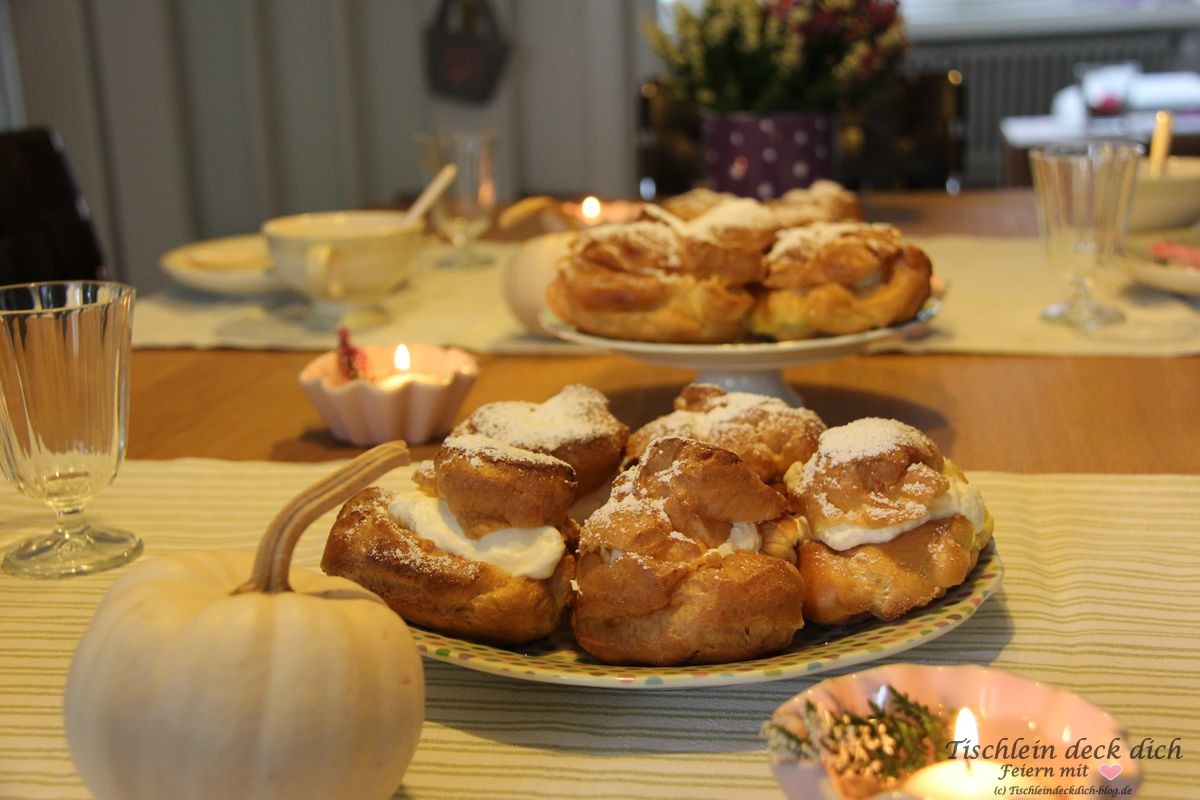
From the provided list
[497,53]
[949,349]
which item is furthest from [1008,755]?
[497,53]

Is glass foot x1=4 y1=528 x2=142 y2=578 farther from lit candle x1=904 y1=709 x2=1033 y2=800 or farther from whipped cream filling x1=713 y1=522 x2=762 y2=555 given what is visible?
lit candle x1=904 y1=709 x2=1033 y2=800

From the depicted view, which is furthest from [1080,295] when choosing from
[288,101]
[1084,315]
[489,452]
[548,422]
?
[288,101]

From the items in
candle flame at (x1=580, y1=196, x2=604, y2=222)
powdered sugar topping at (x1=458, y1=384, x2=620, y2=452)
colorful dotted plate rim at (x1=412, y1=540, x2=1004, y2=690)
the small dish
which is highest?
candle flame at (x1=580, y1=196, x2=604, y2=222)

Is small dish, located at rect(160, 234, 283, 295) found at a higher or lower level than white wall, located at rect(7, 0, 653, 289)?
lower

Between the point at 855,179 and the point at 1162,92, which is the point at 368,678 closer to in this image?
the point at 855,179

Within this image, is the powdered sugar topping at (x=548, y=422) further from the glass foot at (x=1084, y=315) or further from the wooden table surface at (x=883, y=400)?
the glass foot at (x=1084, y=315)

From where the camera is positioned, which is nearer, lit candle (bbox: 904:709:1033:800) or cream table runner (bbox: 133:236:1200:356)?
lit candle (bbox: 904:709:1033:800)

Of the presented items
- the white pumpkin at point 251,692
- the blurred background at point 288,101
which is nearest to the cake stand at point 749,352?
the white pumpkin at point 251,692

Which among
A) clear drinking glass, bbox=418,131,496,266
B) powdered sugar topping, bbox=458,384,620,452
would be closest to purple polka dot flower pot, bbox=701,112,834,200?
clear drinking glass, bbox=418,131,496,266
